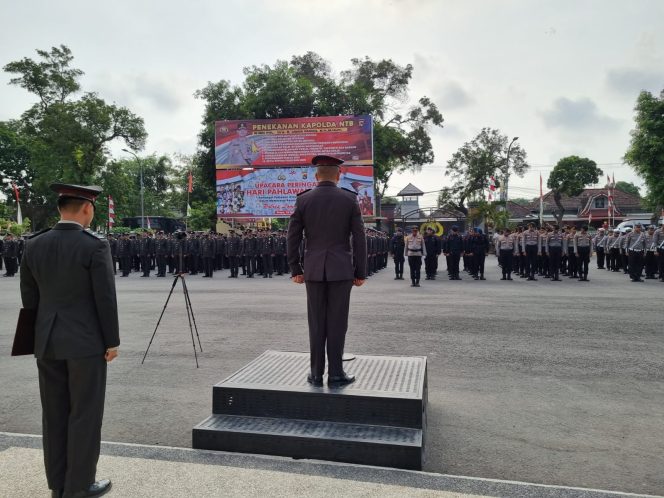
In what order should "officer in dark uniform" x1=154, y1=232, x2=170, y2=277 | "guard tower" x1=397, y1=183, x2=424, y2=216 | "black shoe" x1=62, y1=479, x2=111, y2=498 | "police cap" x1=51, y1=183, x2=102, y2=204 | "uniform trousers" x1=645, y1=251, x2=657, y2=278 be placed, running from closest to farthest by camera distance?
"black shoe" x1=62, y1=479, x2=111, y2=498
"police cap" x1=51, y1=183, x2=102, y2=204
"uniform trousers" x1=645, y1=251, x2=657, y2=278
"officer in dark uniform" x1=154, y1=232, x2=170, y2=277
"guard tower" x1=397, y1=183, x2=424, y2=216

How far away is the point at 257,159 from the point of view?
28.2 meters

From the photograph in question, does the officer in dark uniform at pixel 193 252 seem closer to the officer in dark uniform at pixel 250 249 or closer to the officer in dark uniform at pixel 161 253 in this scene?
the officer in dark uniform at pixel 161 253

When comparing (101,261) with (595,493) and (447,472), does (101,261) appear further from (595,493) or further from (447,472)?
(595,493)

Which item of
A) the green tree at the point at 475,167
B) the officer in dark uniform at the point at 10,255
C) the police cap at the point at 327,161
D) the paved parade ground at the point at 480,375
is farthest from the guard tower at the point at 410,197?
the police cap at the point at 327,161

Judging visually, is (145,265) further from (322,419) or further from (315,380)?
(322,419)

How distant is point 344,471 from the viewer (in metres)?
3.37

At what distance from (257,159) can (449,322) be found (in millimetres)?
21289

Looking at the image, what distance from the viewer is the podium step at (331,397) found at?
3.77 meters

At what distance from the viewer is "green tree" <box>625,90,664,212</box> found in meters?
33.9

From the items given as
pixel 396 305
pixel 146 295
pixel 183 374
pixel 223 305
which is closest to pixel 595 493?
pixel 183 374

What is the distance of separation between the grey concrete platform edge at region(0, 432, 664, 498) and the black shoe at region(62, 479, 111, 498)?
161 mm

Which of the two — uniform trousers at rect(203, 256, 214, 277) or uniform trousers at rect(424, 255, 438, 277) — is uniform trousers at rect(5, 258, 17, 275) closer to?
uniform trousers at rect(203, 256, 214, 277)

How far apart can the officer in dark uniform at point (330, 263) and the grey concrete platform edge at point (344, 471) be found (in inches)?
32.7

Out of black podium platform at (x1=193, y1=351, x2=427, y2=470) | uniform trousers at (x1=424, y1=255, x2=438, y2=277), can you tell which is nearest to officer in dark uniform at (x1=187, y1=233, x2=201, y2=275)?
uniform trousers at (x1=424, y1=255, x2=438, y2=277)
